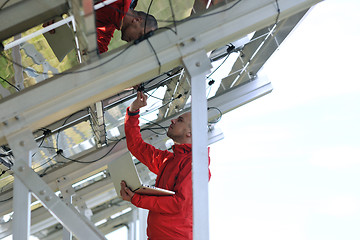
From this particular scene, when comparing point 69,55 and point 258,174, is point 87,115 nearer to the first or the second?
point 69,55

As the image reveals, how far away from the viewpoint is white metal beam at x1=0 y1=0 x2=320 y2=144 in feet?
10.0

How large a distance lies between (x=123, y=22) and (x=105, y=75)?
74 cm

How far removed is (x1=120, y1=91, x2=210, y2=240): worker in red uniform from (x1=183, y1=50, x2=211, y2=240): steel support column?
0.62 m

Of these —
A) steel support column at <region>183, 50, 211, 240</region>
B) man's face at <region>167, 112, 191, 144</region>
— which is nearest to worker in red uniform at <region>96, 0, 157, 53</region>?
steel support column at <region>183, 50, 211, 240</region>

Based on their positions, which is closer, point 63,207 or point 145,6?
point 63,207

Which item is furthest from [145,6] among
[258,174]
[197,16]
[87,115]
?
[258,174]

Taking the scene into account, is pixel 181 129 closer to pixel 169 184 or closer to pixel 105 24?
pixel 169 184

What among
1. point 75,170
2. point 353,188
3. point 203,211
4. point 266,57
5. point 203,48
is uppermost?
point 353,188

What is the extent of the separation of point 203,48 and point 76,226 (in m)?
1.04

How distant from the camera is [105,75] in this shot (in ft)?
10.1

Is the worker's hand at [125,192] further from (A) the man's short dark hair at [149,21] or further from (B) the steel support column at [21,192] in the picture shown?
(A) the man's short dark hair at [149,21]

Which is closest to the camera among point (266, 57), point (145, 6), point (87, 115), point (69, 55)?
point (69, 55)

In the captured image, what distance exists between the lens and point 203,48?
3.13 m

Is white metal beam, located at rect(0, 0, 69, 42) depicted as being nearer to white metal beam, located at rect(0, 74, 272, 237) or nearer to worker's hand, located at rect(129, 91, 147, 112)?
worker's hand, located at rect(129, 91, 147, 112)
